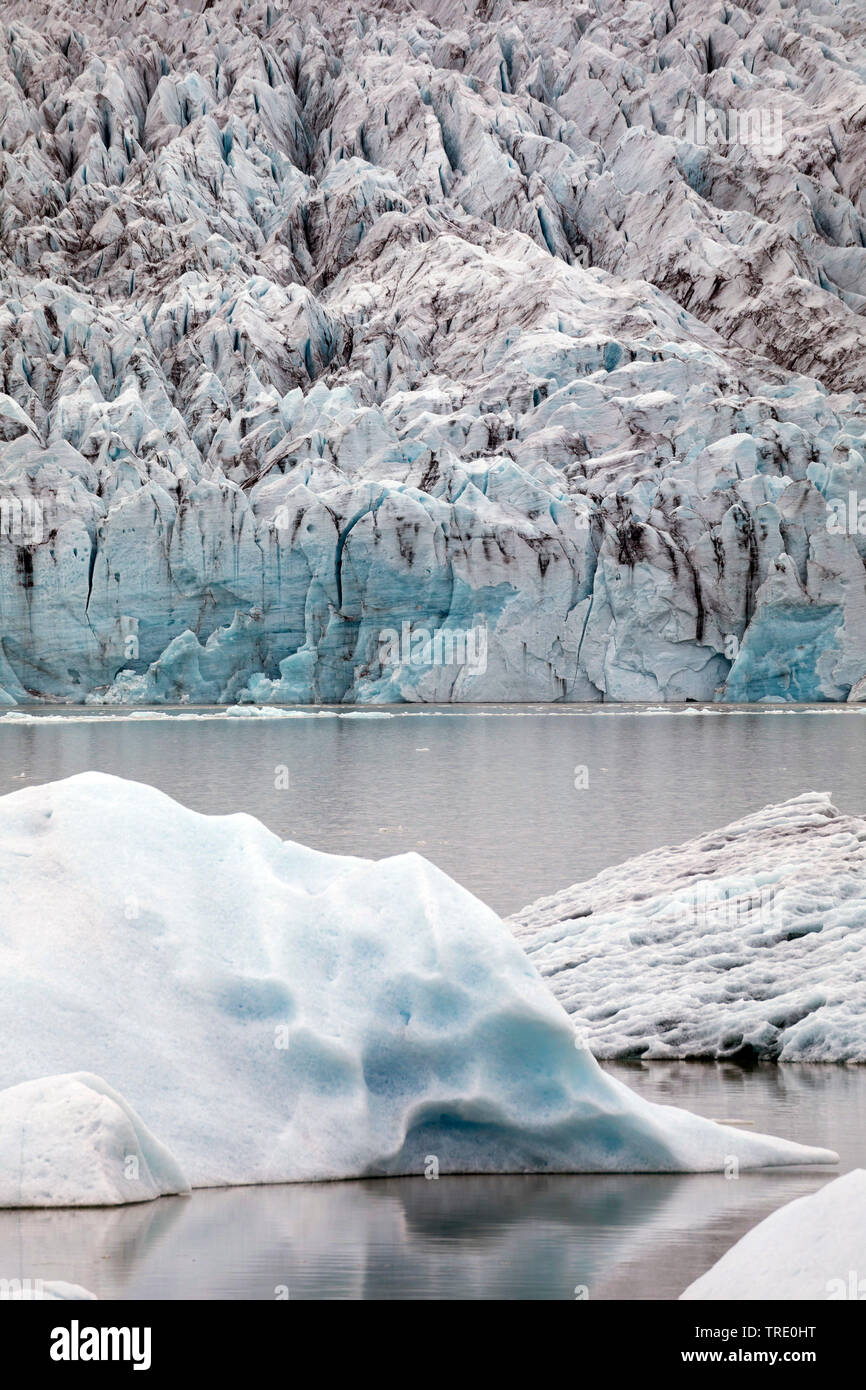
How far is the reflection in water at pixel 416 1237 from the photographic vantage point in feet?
12.3

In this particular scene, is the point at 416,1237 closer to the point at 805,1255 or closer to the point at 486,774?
the point at 805,1255

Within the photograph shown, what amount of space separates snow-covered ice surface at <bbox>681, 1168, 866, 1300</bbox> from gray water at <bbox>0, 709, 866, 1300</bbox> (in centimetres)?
38

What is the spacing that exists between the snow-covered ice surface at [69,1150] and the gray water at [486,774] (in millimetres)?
5530

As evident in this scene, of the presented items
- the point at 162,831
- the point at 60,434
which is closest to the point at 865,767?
the point at 162,831

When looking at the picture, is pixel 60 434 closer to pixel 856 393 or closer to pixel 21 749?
pixel 21 749

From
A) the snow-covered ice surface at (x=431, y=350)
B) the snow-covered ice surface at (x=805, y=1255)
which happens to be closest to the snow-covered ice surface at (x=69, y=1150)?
the snow-covered ice surface at (x=805, y=1255)

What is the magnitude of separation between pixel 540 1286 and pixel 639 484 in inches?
1559

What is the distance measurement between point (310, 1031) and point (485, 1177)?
74 centimetres

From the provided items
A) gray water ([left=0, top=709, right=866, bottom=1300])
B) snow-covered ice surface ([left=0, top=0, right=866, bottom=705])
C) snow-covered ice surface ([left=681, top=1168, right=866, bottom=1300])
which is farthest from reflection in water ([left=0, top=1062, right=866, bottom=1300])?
snow-covered ice surface ([left=0, top=0, right=866, bottom=705])

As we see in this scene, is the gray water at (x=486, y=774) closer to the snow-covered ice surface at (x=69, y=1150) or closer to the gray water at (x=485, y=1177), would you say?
the gray water at (x=485, y=1177)

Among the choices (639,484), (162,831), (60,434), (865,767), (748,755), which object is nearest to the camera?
(162,831)

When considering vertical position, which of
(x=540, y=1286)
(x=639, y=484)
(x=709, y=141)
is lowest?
(x=540, y=1286)

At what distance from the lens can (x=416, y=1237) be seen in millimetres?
4188

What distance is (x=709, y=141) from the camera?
226ft
